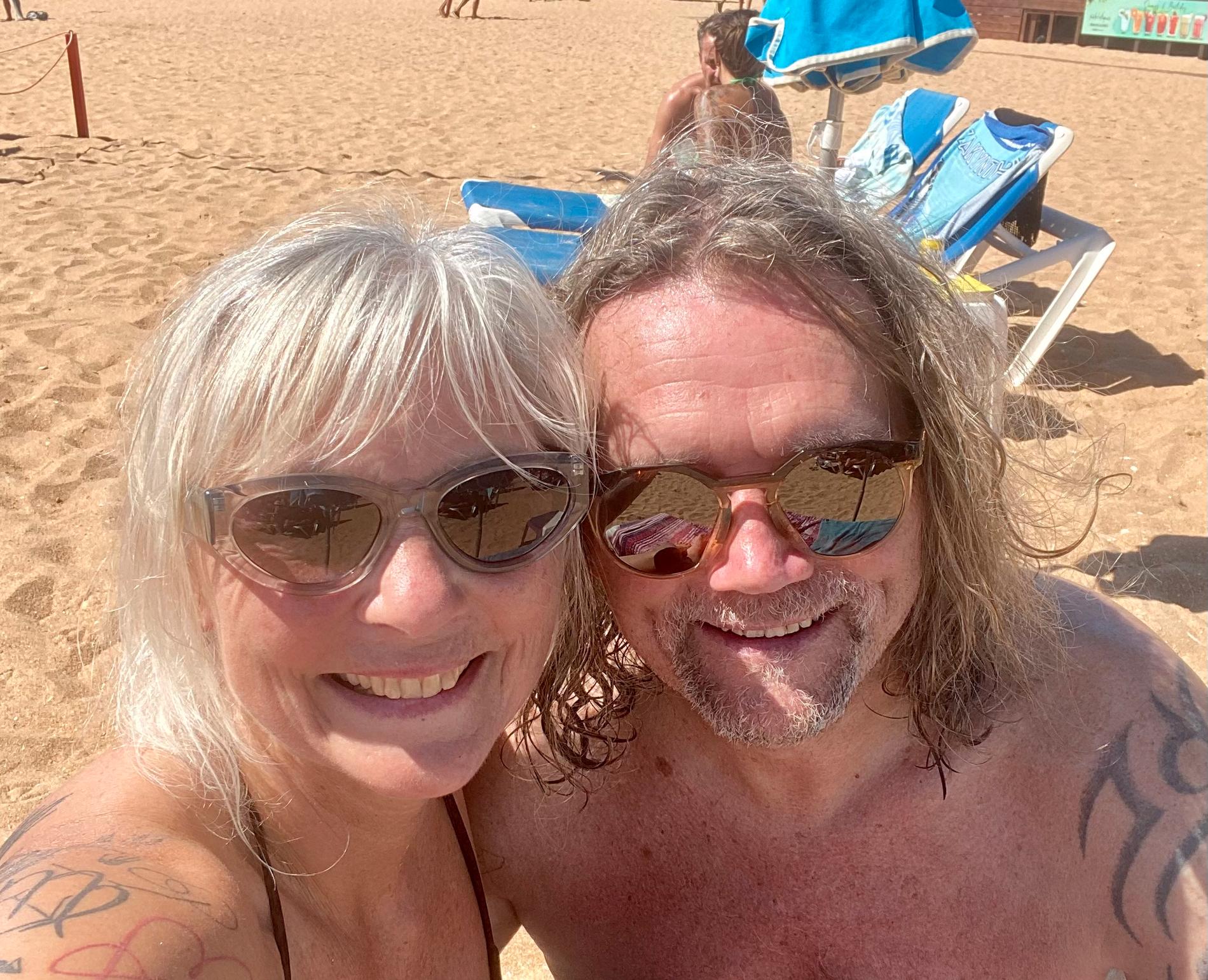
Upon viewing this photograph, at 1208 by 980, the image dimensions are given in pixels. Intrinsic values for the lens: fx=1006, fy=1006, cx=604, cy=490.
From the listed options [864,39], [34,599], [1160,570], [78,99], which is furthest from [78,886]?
[78,99]

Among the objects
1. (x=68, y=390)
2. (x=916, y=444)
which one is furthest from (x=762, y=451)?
(x=68, y=390)

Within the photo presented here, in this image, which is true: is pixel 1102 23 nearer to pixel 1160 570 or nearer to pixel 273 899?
pixel 1160 570

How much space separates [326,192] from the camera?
8781 millimetres

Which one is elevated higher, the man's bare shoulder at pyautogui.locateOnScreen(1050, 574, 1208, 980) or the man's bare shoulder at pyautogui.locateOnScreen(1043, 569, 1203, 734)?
the man's bare shoulder at pyautogui.locateOnScreen(1043, 569, 1203, 734)

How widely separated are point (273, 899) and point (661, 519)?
80cm

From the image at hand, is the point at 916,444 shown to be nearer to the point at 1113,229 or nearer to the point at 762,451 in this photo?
the point at 762,451

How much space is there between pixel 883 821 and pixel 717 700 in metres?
0.51

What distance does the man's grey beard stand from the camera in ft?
5.29

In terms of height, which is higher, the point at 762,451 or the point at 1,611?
the point at 762,451

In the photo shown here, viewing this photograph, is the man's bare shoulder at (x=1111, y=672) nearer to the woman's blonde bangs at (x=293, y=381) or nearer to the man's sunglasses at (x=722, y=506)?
the man's sunglasses at (x=722, y=506)

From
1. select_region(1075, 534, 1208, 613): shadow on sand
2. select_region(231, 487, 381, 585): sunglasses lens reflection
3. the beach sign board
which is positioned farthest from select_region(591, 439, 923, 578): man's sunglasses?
the beach sign board

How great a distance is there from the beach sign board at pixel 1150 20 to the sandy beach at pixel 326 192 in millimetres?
1784

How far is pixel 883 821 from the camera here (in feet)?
6.28

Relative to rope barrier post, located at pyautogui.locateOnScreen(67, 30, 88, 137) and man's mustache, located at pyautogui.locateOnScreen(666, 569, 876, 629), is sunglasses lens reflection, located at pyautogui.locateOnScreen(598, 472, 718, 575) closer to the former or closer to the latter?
man's mustache, located at pyautogui.locateOnScreen(666, 569, 876, 629)
